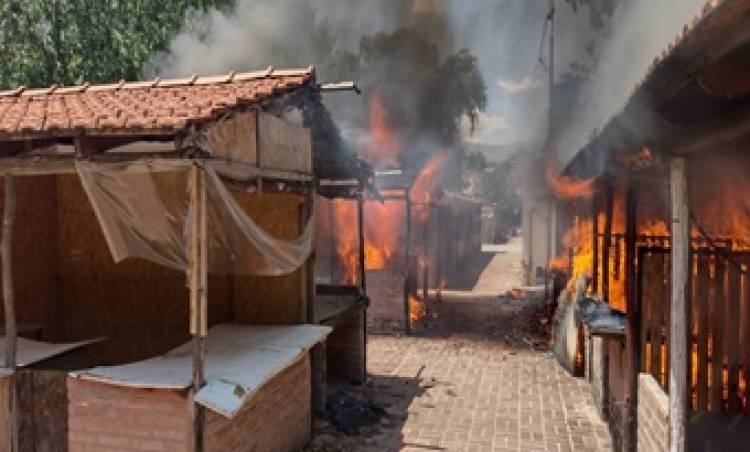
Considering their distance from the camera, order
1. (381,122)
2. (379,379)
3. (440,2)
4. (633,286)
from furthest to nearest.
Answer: (440,2) < (381,122) < (379,379) < (633,286)

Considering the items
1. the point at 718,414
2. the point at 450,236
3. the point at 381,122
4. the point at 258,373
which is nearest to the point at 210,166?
the point at 258,373

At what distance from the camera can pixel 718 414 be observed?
222 inches

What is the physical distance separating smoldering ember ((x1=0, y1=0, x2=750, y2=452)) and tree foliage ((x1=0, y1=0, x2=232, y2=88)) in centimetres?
6

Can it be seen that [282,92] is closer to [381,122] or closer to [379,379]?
[379,379]

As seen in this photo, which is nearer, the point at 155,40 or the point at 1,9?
the point at 1,9

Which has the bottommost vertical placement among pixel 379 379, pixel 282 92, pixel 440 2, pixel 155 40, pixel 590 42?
pixel 379 379

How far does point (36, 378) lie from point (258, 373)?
2508 mm

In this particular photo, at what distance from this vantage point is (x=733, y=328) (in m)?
5.20

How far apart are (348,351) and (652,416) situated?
6700 mm

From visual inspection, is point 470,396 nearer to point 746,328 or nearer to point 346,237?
point 746,328

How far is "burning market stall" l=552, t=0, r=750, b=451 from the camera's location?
10.5 feet

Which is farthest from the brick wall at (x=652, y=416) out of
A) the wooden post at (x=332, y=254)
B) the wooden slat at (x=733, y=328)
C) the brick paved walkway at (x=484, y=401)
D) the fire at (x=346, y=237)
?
the fire at (x=346, y=237)

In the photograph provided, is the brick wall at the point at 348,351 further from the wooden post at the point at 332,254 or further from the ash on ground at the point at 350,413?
the wooden post at the point at 332,254

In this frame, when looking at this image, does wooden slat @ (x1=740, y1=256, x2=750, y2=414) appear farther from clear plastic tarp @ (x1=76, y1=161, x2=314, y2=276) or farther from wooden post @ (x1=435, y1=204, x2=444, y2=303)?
wooden post @ (x1=435, y1=204, x2=444, y2=303)
